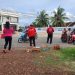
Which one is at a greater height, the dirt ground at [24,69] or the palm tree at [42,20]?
the dirt ground at [24,69]

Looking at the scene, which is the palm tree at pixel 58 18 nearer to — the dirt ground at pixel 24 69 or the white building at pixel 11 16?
the white building at pixel 11 16

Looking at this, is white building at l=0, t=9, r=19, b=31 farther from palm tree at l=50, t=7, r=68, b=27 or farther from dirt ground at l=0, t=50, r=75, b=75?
dirt ground at l=0, t=50, r=75, b=75

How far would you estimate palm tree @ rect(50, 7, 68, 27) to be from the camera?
113 metres

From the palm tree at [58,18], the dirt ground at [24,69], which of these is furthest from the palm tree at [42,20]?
the dirt ground at [24,69]

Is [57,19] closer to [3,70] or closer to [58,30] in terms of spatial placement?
[58,30]

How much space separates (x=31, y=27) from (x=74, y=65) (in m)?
13.0

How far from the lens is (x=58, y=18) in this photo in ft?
371

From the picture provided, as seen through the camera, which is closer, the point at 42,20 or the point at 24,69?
the point at 24,69

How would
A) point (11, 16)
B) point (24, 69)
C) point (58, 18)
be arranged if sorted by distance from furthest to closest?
point (11, 16)
point (58, 18)
point (24, 69)

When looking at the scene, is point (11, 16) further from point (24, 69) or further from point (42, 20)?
point (24, 69)

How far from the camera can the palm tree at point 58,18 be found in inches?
4444

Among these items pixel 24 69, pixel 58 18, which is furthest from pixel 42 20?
pixel 24 69

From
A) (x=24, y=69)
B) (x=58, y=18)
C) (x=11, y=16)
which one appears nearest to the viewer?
(x=24, y=69)

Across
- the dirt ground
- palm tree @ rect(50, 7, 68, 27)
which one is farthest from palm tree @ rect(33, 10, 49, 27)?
the dirt ground
